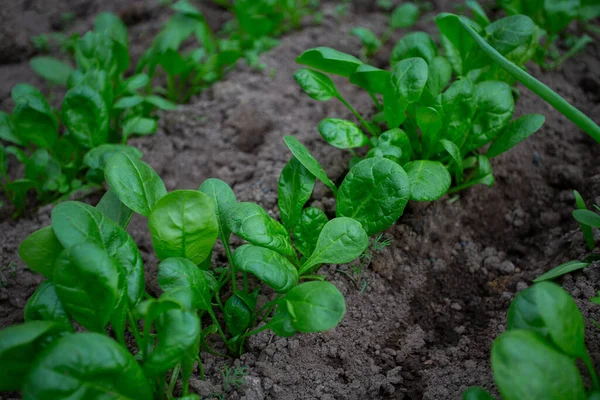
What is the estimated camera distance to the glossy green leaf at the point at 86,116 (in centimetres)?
205

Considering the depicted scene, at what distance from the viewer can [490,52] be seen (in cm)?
172

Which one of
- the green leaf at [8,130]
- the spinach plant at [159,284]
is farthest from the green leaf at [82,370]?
the green leaf at [8,130]

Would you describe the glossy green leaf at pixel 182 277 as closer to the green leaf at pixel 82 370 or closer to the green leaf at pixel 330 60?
the green leaf at pixel 82 370

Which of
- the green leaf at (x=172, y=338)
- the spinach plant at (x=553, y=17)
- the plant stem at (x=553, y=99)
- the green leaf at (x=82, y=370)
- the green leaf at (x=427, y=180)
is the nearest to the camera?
the green leaf at (x=82, y=370)

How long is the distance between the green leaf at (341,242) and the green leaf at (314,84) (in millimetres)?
531

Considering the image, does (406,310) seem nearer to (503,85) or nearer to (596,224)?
(596,224)

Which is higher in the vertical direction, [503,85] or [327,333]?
[503,85]

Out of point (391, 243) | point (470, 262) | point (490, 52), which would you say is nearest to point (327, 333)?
point (391, 243)

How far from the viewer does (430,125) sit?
1.89m

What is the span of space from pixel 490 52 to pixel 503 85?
0.77 ft

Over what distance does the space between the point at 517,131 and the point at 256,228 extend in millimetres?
1004

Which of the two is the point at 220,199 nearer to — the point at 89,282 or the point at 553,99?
the point at 89,282

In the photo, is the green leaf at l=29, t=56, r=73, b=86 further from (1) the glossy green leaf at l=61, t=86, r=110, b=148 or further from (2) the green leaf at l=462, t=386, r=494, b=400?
(2) the green leaf at l=462, t=386, r=494, b=400

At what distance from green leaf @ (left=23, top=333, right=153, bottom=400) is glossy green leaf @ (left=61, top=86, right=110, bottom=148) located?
Result: 110cm
